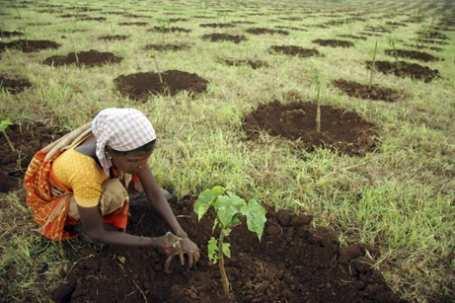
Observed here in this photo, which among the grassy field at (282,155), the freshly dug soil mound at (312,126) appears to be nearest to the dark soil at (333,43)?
the grassy field at (282,155)

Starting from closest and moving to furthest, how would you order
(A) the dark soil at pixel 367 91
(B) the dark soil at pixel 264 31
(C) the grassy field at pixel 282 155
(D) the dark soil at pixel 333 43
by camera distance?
(C) the grassy field at pixel 282 155 < (A) the dark soil at pixel 367 91 < (D) the dark soil at pixel 333 43 < (B) the dark soil at pixel 264 31

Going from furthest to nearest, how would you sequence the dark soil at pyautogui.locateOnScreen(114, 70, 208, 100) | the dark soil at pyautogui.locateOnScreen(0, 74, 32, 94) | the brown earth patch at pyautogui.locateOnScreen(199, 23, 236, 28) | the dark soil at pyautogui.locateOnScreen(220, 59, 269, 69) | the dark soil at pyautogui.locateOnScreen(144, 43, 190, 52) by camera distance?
1. the brown earth patch at pyautogui.locateOnScreen(199, 23, 236, 28)
2. the dark soil at pyautogui.locateOnScreen(144, 43, 190, 52)
3. the dark soil at pyautogui.locateOnScreen(220, 59, 269, 69)
4. the dark soil at pyautogui.locateOnScreen(114, 70, 208, 100)
5. the dark soil at pyautogui.locateOnScreen(0, 74, 32, 94)

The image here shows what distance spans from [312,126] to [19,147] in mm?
2587

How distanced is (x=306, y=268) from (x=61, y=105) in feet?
9.90

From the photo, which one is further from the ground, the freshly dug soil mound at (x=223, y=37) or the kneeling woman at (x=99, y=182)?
the freshly dug soil mound at (x=223, y=37)

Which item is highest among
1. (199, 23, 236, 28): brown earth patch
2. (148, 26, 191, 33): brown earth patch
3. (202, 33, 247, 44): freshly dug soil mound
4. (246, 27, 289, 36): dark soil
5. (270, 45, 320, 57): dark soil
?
(199, 23, 236, 28): brown earth patch

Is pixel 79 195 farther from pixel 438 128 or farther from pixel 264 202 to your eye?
pixel 438 128

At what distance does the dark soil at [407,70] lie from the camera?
218 inches

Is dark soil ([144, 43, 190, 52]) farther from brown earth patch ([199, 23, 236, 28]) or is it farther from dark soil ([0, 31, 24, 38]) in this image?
brown earth patch ([199, 23, 236, 28])

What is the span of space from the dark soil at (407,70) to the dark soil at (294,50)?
3.30ft

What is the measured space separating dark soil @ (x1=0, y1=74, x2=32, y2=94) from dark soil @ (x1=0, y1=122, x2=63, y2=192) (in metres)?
1.00

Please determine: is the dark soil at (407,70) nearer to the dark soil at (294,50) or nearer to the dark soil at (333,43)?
the dark soil at (294,50)

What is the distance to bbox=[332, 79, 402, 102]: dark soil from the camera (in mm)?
4535

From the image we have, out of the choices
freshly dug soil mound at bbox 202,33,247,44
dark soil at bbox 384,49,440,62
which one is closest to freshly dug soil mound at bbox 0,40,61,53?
freshly dug soil mound at bbox 202,33,247,44
